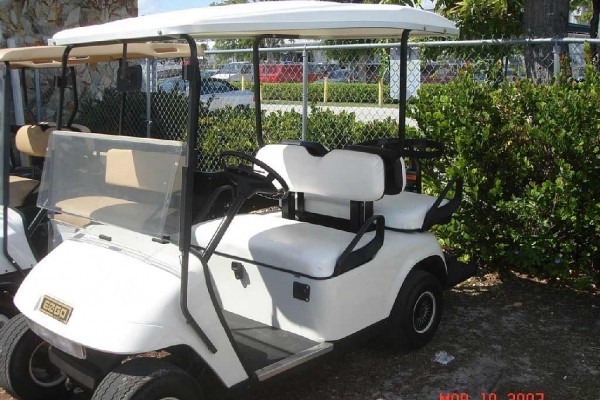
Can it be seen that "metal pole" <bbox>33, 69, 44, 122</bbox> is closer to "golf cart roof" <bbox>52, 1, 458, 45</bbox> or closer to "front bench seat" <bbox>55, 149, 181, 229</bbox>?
"golf cart roof" <bbox>52, 1, 458, 45</bbox>

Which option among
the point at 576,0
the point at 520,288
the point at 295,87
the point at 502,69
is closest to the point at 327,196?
the point at 520,288

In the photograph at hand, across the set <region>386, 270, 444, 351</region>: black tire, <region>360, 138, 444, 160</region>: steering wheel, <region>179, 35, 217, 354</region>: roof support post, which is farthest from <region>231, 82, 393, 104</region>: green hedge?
<region>179, 35, 217, 354</region>: roof support post

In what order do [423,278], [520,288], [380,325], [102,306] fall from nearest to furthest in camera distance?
1. [102,306]
2. [380,325]
3. [423,278]
4. [520,288]

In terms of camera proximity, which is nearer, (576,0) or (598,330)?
(598,330)

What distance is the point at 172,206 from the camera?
108 inches

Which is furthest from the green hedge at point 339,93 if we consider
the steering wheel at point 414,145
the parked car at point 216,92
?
the steering wheel at point 414,145

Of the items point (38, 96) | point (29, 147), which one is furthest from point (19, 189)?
point (38, 96)

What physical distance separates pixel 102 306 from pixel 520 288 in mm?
3310

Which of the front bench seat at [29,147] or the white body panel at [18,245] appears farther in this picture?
the front bench seat at [29,147]

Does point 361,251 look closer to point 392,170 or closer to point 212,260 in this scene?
point 392,170

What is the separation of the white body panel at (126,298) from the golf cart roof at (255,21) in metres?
0.92

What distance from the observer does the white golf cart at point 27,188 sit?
11.8 ft

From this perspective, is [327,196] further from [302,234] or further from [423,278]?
[423,278]

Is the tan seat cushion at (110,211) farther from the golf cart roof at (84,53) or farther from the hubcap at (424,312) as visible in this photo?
the hubcap at (424,312)
